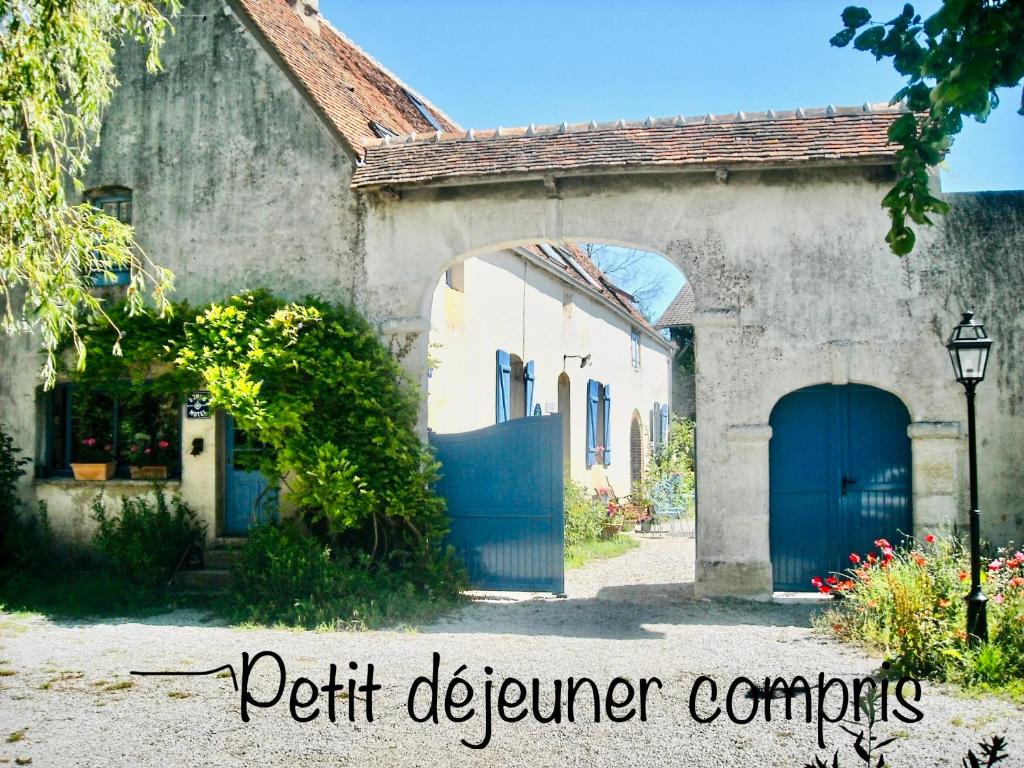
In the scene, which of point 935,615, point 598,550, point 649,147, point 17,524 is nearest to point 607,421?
point 598,550

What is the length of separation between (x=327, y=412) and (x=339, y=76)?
17.0 ft

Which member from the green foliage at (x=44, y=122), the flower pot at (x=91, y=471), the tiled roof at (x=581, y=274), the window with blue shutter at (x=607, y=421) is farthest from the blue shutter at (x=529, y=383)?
the green foliage at (x=44, y=122)

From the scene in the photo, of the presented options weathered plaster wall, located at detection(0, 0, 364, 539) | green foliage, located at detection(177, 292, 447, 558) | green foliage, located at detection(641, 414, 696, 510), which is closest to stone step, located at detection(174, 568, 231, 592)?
weathered plaster wall, located at detection(0, 0, 364, 539)

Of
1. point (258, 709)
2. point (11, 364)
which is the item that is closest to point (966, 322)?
point (258, 709)

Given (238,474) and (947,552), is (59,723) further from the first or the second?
(947,552)

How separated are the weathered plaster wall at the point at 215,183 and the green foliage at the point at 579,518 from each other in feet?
17.9

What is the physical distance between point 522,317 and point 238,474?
230 inches

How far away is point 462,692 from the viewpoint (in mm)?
6227

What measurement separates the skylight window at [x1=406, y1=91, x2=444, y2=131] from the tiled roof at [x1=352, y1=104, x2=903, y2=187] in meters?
5.34

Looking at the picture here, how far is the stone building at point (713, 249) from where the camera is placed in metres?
9.06

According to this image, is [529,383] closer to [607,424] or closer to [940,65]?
[607,424]

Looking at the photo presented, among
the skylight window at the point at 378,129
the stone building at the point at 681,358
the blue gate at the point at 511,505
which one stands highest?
the skylight window at the point at 378,129

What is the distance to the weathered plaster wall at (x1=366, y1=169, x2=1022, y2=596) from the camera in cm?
902

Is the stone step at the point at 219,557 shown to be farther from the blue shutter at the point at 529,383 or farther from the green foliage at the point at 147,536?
the blue shutter at the point at 529,383
